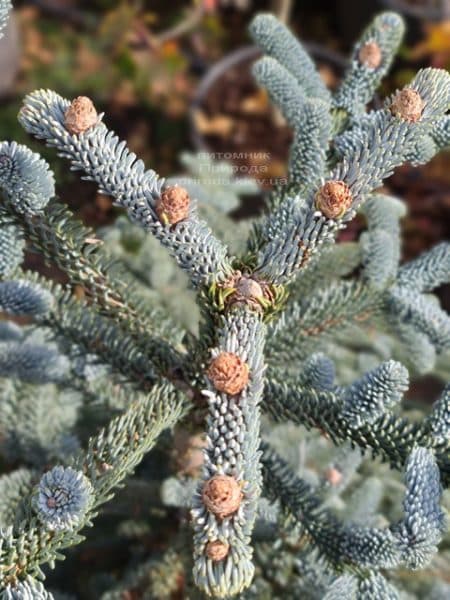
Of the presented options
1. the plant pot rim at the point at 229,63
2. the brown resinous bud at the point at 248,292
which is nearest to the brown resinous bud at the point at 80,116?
the brown resinous bud at the point at 248,292

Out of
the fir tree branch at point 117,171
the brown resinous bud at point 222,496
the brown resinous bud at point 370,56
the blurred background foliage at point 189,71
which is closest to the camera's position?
the brown resinous bud at point 222,496

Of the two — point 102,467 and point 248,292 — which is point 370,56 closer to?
point 248,292

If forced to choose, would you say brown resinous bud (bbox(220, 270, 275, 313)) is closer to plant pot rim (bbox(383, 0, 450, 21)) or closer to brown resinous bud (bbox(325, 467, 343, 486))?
brown resinous bud (bbox(325, 467, 343, 486))

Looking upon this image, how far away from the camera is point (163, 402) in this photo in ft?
2.59

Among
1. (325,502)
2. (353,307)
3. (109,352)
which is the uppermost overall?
(353,307)

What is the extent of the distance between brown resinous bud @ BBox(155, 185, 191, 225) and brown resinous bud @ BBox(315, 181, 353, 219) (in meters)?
0.12

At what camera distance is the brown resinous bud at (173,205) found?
664mm

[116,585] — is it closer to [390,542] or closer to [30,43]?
[390,542]

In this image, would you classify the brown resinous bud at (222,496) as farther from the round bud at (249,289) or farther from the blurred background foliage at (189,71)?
the blurred background foliage at (189,71)

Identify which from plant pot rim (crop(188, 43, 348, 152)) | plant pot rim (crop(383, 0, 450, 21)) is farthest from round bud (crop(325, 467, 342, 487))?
plant pot rim (crop(383, 0, 450, 21))

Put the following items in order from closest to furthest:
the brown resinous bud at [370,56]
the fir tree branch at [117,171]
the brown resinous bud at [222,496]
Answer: the brown resinous bud at [222,496] → the fir tree branch at [117,171] → the brown resinous bud at [370,56]

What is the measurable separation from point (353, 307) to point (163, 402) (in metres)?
0.33

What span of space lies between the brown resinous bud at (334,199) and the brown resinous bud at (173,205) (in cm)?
12

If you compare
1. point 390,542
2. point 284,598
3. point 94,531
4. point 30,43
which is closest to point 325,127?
point 390,542
